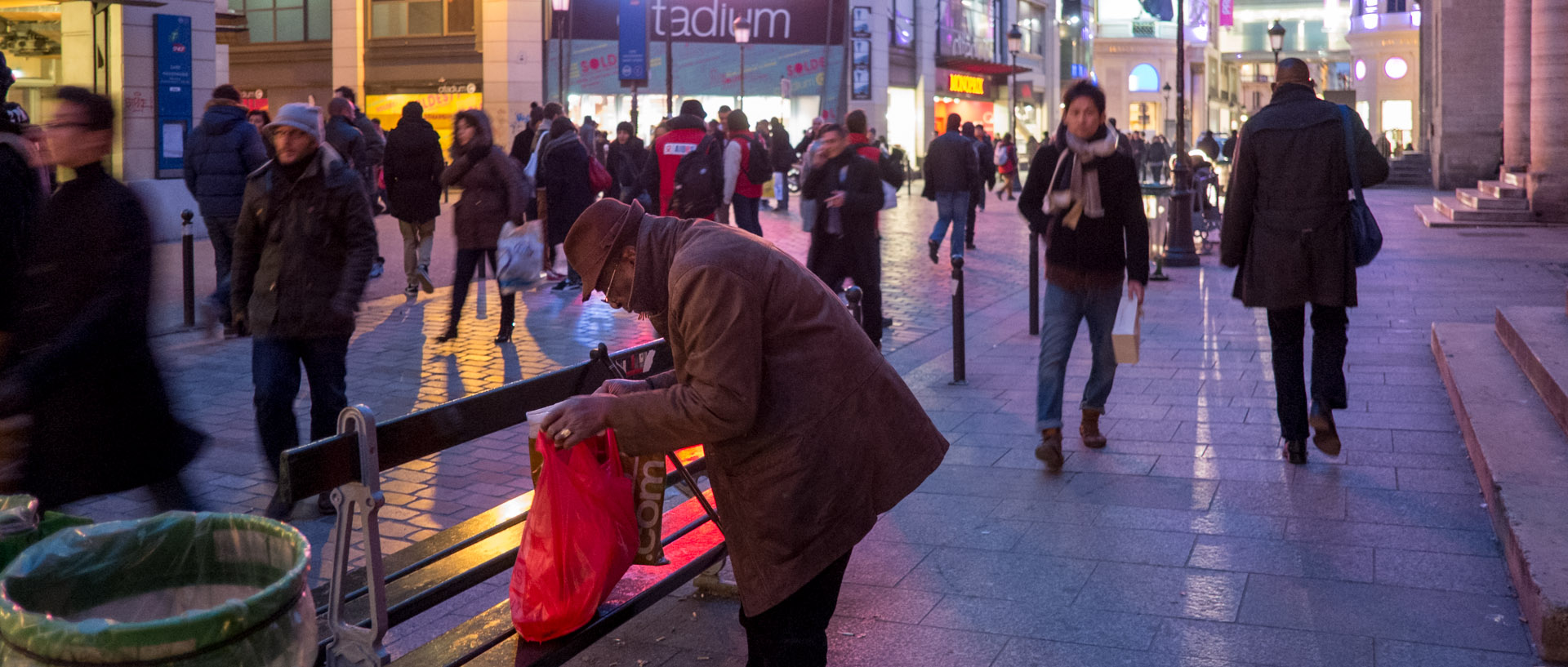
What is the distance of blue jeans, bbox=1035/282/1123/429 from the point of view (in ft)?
21.1

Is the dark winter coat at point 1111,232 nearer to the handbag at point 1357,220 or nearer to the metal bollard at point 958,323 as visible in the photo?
the handbag at point 1357,220

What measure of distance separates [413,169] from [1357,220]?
356 inches

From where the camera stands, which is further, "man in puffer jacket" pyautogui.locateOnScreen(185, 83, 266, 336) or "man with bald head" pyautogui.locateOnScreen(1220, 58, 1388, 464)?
"man in puffer jacket" pyautogui.locateOnScreen(185, 83, 266, 336)

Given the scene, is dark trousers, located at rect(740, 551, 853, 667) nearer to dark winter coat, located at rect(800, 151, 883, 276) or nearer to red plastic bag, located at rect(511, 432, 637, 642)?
red plastic bag, located at rect(511, 432, 637, 642)

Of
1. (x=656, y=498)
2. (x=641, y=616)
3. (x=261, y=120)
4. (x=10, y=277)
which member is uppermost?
(x=261, y=120)

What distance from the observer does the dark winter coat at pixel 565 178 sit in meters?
13.1

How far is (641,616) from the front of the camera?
454 centimetres

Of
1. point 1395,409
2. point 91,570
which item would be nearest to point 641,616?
point 91,570

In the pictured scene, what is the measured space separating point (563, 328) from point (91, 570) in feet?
29.1

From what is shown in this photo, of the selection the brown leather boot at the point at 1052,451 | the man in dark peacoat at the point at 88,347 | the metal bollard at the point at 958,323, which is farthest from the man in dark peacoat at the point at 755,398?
the metal bollard at the point at 958,323

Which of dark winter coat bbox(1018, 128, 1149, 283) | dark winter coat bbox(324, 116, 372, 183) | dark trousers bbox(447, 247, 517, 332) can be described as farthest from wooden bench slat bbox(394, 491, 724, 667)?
dark winter coat bbox(324, 116, 372, 183)

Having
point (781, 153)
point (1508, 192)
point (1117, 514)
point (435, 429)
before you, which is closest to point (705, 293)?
point (435, 429)

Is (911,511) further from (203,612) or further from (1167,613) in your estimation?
(203,612)

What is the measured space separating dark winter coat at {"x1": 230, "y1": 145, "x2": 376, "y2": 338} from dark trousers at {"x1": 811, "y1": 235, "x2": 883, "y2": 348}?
4611mm
